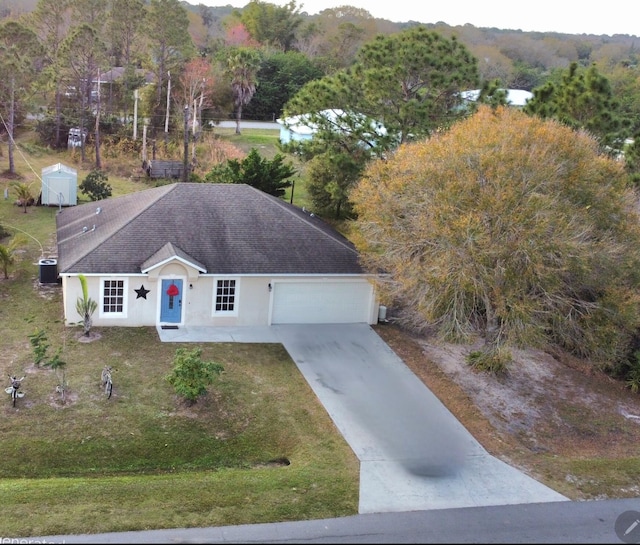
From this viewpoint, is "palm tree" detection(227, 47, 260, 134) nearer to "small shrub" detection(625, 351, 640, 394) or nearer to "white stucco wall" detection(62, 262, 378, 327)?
"white stucco wall" detection(62, 262, 378, 327)

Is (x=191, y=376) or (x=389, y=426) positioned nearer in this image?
(x=191, y=376)

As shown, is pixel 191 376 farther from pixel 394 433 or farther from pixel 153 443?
pixel 394 433

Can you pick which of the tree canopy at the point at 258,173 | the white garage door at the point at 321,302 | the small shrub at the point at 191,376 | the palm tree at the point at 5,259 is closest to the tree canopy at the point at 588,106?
the white garage door at the point at 321,302

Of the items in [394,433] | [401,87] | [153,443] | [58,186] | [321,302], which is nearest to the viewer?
[153,443]

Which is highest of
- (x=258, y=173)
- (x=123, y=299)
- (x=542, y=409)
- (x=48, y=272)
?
(x=258, y=173)

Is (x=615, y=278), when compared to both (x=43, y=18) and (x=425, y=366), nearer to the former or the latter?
(x=425, y=366)

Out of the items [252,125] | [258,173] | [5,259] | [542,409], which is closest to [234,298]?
[5,259]

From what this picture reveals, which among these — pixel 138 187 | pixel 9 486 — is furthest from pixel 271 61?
pixel 9 486
